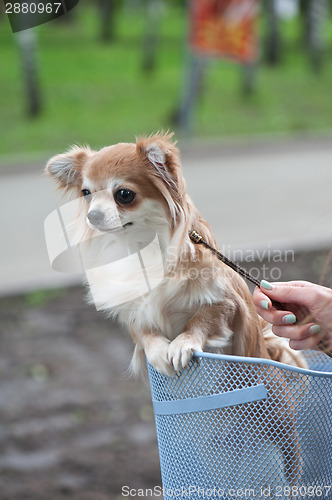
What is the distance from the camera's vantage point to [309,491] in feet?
4.49

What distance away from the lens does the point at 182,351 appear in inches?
50.8

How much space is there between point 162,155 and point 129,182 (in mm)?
87

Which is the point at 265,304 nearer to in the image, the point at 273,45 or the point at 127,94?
the point at 127,94

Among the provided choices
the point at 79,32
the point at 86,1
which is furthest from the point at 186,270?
the point at 86,1

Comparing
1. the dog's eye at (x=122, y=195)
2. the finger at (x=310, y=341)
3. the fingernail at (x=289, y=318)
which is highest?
the dog's eye at (x=122, y=195)

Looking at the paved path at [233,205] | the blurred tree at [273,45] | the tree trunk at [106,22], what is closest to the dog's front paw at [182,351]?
the paved path at [233,205]

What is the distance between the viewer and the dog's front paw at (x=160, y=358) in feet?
4.34

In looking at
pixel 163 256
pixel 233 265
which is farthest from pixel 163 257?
pixel 233 265

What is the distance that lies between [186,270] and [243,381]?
10.0 inches

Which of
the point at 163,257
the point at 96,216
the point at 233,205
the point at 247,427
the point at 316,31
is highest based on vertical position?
the point at 96,216

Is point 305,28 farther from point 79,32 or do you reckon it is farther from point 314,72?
point 79,32

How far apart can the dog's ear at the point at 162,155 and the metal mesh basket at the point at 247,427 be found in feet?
1.19

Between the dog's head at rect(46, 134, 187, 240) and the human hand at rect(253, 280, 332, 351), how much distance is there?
254mm

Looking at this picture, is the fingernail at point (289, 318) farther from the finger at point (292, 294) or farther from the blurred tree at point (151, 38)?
the blurred tree at point (151, 38)
